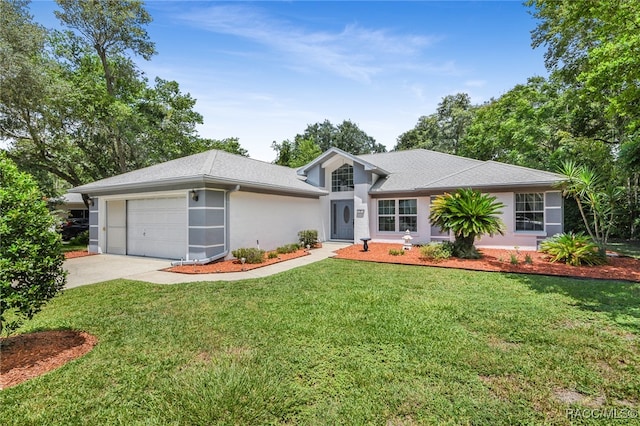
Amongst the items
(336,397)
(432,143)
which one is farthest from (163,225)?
(432,143)

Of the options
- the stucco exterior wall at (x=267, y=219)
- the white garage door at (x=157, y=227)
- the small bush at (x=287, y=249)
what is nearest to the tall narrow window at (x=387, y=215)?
the stucco exterior wall at (x=267, y=219)

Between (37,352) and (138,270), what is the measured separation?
5.83 metres

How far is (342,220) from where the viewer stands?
55.7ft

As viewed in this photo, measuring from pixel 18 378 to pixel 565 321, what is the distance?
7771 millimetres

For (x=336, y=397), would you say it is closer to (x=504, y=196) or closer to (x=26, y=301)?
(x=26, y=301)

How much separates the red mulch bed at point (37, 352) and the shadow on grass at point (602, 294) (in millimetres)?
→ 8146

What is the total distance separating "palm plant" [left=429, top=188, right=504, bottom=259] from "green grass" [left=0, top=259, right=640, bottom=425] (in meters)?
3.86

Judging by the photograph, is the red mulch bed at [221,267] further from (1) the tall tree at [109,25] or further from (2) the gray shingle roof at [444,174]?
(1) the tall tree at [109,25]

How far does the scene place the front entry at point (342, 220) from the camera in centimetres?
1669

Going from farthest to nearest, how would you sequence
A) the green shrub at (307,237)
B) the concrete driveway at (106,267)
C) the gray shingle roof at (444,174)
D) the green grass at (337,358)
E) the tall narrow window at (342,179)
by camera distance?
the tall narrow window at (342,179), the green shrub at (307,237), the gray shingle roof at (444,174), the concrete driveway at (106,267), the green grass at (337,358)

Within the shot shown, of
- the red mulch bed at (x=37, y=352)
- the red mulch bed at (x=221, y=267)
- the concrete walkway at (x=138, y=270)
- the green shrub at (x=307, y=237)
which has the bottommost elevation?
the red mulch bed at (x=37, y=352)

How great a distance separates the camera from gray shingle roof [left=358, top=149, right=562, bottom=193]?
12414mm

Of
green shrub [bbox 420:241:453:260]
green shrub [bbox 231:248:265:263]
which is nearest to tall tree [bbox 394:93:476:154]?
green shrub [bbox 420:241:453:260]

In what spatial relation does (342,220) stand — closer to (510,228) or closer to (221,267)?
(510,228)
